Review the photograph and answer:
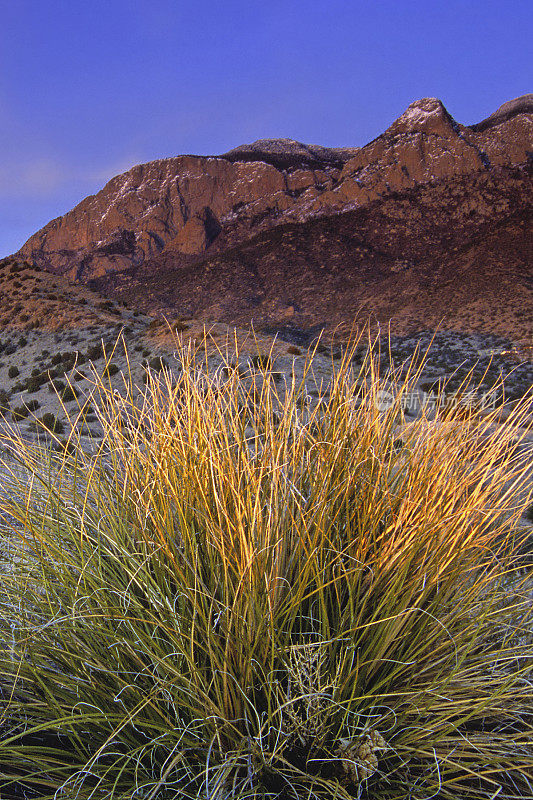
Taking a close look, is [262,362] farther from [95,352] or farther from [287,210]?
[287,210]

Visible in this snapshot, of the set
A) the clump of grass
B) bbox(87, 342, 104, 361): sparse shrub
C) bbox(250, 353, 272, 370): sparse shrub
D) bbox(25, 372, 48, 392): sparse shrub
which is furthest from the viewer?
bbox(87, 342, 104, 361): sparse shrub

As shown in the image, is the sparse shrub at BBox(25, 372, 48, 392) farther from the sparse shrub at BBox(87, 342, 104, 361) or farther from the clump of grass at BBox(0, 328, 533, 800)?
the clump of grass at BBox(0, 328, 533, 800)

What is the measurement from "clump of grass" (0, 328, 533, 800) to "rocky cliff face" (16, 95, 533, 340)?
38.9m

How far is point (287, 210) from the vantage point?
56219 mm

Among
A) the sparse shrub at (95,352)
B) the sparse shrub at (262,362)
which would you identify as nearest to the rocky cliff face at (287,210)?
the sparse shrub at (95,352)

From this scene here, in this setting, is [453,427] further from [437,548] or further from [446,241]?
[446,241]

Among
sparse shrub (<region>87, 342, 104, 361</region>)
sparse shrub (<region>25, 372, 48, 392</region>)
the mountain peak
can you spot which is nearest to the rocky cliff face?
the mountain peak

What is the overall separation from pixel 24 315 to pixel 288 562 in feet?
70.8

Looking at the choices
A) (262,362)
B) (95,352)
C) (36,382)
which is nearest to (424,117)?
(95,352)

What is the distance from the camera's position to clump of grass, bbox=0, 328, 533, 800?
1.23 metres

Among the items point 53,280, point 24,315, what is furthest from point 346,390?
point 53,280

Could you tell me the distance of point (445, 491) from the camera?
1588mm

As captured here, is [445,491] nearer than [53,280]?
Yes

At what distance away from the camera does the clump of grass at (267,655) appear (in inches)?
48.5
